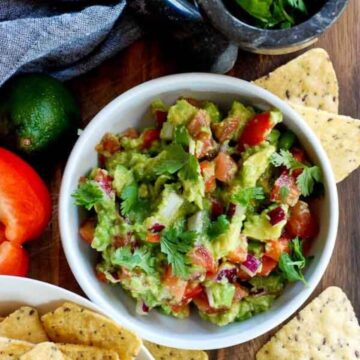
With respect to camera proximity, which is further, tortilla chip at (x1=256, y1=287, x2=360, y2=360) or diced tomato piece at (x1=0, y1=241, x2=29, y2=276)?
tortilla chip at (x1=256, y1=287, x2=360, y2=360)

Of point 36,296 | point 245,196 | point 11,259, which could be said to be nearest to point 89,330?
point 36,296

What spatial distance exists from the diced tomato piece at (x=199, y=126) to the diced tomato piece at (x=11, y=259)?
545mm

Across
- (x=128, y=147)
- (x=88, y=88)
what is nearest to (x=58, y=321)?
(x=128, y=147)

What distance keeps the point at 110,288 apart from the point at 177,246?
1.03 ft

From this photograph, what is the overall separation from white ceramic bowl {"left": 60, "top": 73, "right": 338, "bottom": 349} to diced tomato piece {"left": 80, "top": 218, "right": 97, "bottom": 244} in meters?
0.02

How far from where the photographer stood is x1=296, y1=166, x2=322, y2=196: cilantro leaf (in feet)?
7.01

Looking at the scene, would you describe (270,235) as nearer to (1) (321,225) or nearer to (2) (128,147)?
(1) (321,225)

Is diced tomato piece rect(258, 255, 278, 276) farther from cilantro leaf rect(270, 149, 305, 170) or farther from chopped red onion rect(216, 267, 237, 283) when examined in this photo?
cilantro leaf rect(270, 149, 305, 170)

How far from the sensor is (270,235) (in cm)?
208

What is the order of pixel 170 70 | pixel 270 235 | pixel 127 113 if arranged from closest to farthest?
pixel 270 235, pixel 127 113, pixel 170 70

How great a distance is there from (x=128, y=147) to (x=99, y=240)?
252 millimetres

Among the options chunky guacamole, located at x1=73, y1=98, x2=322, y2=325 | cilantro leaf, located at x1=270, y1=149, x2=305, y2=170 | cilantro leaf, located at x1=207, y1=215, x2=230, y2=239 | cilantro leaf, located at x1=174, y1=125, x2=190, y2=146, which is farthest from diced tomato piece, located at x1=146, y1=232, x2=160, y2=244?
cilantro leaf, located at x1=270, y1=149, x2=305, y2=170

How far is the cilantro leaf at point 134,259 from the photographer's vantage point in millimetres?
2080

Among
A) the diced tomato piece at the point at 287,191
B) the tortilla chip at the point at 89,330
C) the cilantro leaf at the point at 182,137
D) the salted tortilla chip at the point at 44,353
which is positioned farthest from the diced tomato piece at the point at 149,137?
the salted tortilla chip at the point at 44,353
